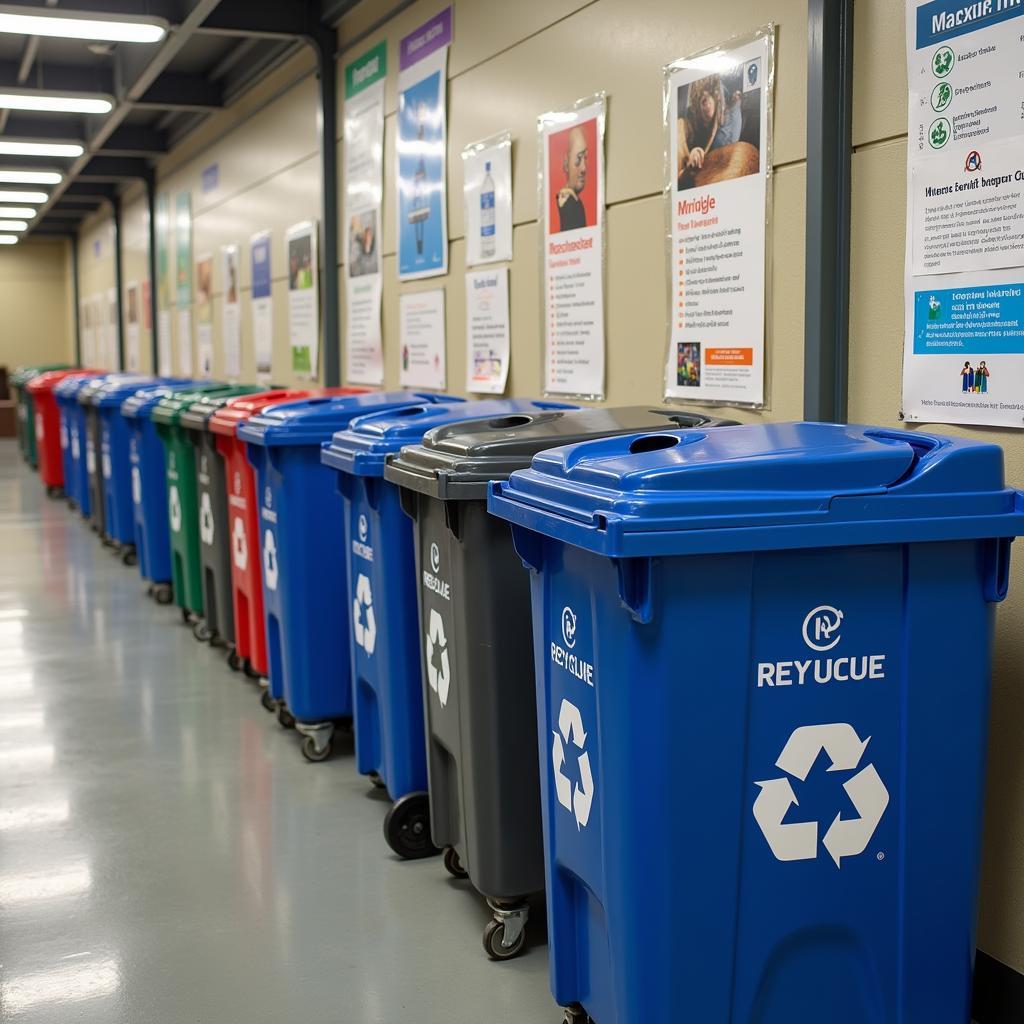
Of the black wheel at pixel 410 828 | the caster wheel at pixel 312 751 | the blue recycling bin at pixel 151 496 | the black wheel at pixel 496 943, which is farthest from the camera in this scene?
the blue recycling bin at pixel 151 496

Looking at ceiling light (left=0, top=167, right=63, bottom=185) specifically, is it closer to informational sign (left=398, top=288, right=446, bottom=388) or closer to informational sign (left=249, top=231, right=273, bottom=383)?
informational sign (left=249, top=231, right=273, bottom=383)

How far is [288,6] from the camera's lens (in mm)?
5949

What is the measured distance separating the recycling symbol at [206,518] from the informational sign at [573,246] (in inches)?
61.9

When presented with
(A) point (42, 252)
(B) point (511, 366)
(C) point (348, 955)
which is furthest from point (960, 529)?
(A) point (42, 252)

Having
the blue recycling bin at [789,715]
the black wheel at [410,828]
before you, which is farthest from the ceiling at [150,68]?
the blue recycling bin at [789,715]

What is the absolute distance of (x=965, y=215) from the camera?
2291mm

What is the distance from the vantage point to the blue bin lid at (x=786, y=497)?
172 centimetres

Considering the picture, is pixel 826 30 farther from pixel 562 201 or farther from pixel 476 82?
pixel 476 82

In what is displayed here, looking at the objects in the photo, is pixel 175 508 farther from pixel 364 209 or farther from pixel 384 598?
pixel 384 598

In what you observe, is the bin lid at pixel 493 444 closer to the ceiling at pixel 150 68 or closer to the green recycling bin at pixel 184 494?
the green recycling bin at pixel 184 494

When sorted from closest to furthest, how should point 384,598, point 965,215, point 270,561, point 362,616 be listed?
point 965,215 → point 384,598 → point 362,616 → point 270,561

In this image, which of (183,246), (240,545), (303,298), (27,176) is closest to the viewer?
(240,545)

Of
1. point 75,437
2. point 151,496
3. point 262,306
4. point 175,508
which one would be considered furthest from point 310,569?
point 75,437

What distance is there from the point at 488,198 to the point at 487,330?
0.46 meters
